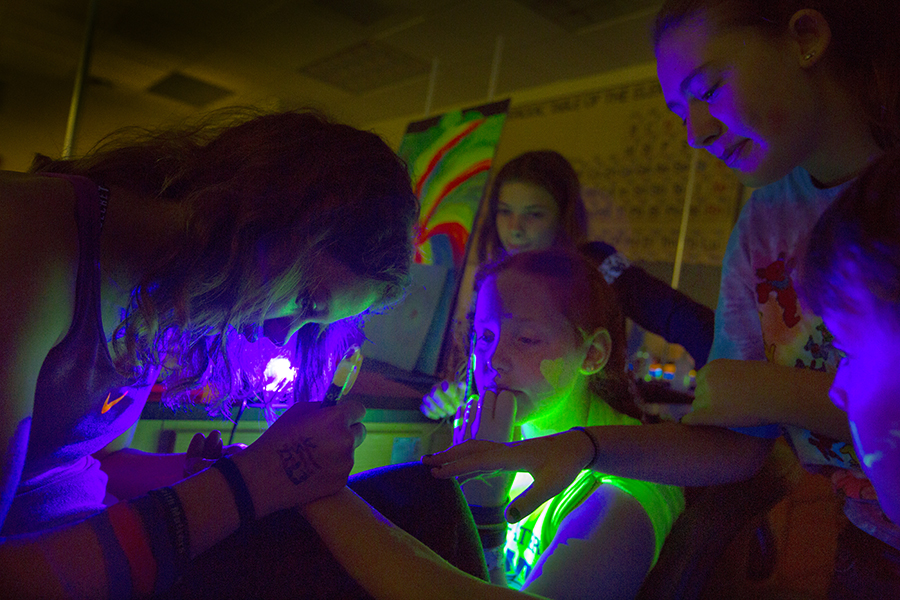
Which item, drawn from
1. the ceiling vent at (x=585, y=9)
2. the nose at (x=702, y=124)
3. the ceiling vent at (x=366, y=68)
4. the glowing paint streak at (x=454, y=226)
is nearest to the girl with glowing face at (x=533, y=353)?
the nose at (x=702, y=124)

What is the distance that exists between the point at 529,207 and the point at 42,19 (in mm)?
5094

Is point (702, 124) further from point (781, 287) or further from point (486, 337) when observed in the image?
point (486, 337)

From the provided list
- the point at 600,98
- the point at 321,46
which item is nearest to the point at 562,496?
the point at 600,98

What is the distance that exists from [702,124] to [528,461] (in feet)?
1.79

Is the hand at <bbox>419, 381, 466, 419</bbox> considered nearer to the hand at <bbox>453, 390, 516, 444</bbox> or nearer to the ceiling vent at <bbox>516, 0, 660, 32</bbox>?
the hand at <bbox>453, 390, 516, 444</bbox>

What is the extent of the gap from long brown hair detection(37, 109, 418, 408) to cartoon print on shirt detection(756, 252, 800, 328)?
1.99ft

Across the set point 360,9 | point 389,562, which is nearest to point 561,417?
point 389,562

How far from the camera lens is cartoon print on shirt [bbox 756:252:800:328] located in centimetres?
92

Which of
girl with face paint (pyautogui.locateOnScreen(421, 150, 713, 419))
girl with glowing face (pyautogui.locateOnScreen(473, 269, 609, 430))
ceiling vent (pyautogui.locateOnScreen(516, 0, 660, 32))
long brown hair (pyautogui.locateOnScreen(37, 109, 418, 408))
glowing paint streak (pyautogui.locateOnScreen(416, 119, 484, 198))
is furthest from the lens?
ceiling vent (pyautogui.locateOnScreen(516, 0, 660, 32))

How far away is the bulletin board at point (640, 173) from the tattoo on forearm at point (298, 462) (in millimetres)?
3190

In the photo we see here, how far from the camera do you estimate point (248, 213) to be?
83cm

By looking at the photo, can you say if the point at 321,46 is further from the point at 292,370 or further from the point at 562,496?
the point at 562,496

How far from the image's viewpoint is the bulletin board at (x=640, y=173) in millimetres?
3498

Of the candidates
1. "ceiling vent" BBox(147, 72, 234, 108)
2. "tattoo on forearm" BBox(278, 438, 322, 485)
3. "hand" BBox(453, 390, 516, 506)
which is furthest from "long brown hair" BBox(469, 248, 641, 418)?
"ceiling vent" BBox(147, 72, 234, 108)
